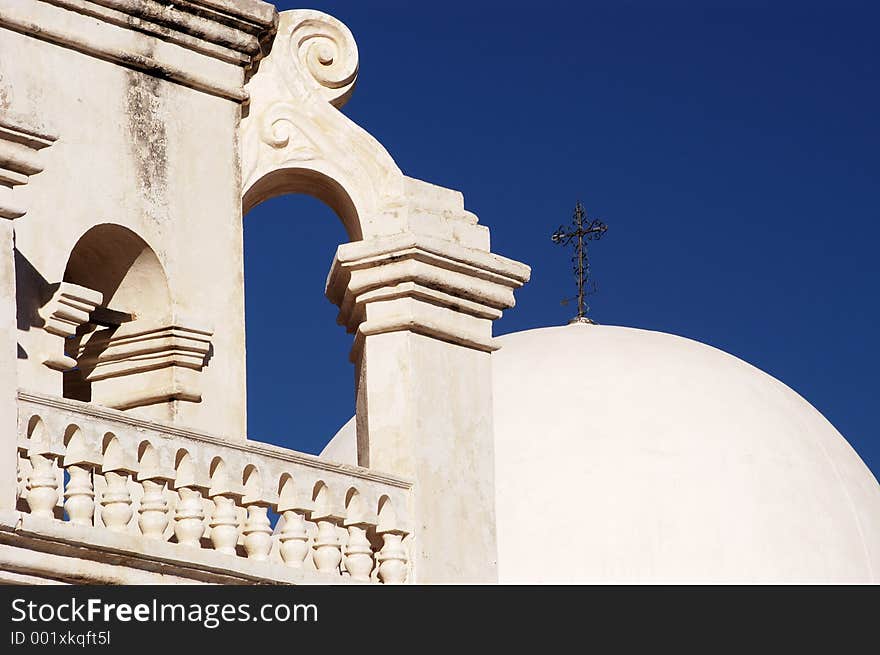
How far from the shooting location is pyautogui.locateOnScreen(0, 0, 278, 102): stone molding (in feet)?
65.2

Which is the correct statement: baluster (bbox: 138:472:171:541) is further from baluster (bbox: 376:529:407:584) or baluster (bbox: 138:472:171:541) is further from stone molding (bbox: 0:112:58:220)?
baluster (bbox: 376:529:407:584)

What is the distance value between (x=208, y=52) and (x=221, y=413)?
7.20ft

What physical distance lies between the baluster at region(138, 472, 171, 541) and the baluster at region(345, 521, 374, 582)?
1464mm

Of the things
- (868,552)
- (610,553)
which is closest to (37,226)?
(610,553)

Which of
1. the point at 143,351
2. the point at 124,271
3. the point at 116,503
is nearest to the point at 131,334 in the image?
the point at 143,351

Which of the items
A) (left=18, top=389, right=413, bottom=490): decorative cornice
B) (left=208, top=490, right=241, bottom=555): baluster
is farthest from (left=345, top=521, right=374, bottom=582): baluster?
(left=208, top=490, right=241, bottom=555): baluster

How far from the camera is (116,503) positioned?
705 inches

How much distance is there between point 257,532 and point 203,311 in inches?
77.2

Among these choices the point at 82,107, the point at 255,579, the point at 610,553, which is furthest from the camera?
the point at 610,553

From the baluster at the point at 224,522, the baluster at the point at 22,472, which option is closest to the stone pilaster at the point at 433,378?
the baluster at the point at 224,522

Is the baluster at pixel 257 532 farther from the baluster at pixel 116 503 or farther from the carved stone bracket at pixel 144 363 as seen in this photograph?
the carved stone bracket at pixel 144 363

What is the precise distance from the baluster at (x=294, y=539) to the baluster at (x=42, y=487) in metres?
1.79

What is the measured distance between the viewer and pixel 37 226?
19.5 meters
